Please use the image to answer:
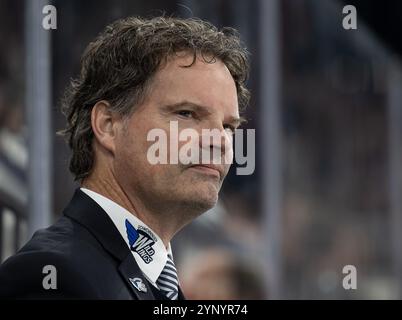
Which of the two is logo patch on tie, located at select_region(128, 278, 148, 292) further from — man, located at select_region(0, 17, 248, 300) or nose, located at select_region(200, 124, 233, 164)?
nose, located at select_region(200, 124, 233, 164)

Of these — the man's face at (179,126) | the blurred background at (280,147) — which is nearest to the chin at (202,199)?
the man's face at (179,126)

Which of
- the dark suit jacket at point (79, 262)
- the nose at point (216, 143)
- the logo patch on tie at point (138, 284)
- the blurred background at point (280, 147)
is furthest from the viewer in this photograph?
the blurred background at point (280, 147)

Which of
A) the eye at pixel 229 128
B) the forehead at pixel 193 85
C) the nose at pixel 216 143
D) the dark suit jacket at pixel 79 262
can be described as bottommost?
the dark suit jacket at pixel 79 262

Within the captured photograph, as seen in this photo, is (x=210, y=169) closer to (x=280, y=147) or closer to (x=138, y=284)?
(x=138, y=284)

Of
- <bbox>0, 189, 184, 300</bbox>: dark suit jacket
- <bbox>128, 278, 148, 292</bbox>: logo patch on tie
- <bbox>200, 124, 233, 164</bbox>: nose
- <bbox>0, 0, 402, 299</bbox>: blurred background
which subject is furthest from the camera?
<bbox>0, 0, 402, 299</bbox>: blurred background

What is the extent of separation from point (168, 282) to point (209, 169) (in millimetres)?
Result: 205

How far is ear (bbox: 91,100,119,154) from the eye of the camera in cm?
180

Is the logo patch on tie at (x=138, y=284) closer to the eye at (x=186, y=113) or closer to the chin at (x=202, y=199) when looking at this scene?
the chin at (x=202, y=199)

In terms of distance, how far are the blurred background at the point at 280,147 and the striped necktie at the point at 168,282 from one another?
5.88 feet

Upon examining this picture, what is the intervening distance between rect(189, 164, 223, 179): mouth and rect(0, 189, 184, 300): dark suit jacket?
0.17 meters

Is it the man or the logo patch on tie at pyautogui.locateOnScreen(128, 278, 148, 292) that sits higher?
the man

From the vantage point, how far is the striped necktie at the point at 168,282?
171cm

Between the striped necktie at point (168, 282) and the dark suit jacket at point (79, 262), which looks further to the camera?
the striped necktie at point (168, 282)

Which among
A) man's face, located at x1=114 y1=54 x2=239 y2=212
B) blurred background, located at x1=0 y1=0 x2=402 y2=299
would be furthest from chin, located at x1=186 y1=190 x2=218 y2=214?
blurred background, located at x1=0 y1=0 x2=402 y2=299
